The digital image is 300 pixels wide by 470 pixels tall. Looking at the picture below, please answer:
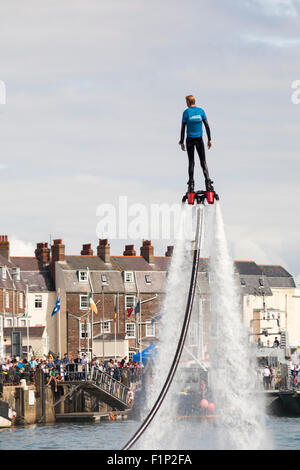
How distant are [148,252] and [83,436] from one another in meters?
71.4

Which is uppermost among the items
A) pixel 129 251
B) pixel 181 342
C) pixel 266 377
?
pixel 129 251

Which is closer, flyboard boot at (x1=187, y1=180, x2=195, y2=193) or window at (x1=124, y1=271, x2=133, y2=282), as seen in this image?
flyboard boot at (x1=187, y1=180, x2=195, y2=193)

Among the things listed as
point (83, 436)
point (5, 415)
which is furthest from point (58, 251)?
point (83, 436)

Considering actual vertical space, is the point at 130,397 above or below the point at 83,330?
below

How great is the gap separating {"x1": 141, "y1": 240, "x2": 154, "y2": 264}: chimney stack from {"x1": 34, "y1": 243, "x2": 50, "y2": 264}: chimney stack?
503 inches

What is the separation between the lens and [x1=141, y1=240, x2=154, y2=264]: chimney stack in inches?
4990

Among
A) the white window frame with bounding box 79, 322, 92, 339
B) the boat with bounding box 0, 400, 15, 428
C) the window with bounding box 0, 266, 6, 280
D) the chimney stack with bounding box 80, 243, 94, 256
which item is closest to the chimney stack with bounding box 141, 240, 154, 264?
the chimney stack with bounding box 80, 243, 94, 256

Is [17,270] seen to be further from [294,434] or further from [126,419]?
[294,434]

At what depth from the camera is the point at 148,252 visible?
12719 cm

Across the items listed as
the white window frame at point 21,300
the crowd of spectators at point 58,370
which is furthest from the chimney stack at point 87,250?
the crowd of spectators at point 58,370

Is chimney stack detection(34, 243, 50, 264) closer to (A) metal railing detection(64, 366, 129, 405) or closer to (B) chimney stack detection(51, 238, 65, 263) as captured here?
(B) chimney stack detection(51, 238, 65, 263)

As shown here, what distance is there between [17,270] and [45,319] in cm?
782

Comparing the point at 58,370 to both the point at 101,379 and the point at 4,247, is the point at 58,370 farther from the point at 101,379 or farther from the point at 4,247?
the point at 4,247
